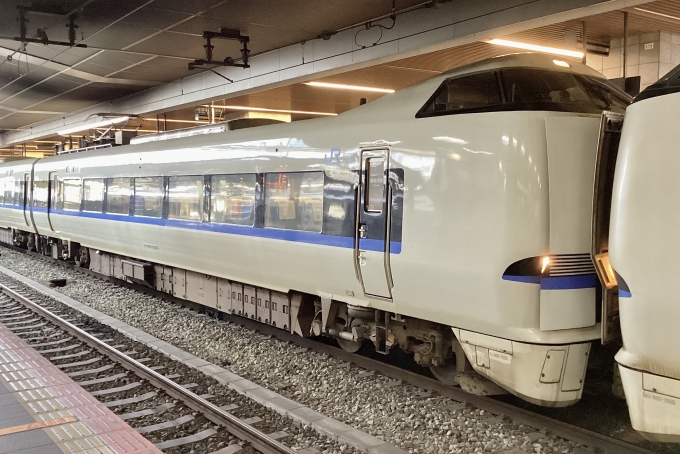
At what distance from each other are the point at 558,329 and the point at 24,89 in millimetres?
16671

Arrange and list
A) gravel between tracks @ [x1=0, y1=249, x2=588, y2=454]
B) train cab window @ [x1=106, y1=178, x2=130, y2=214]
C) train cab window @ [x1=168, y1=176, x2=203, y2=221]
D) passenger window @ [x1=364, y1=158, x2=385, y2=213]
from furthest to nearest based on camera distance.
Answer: train cab window @ [x1=106, y1=178, x2=130, y2=214], train cab window @ [x1=168, y1=176, x2=203, y2=221], passenger window @ [x1=364, y1=158, x2=385, y2=213], gravel between tracks @ [x1=0, y1=249, x2=588, y2=454]

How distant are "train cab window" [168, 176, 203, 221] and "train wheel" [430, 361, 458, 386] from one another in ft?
15.0

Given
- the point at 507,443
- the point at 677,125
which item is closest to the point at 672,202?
the point at 677,125

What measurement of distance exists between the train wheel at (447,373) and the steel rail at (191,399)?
204cm

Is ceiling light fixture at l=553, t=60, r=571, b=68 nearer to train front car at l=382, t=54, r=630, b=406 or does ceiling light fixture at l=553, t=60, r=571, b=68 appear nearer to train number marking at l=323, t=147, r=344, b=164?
train front car at l=382, t=54, r=630, b=406

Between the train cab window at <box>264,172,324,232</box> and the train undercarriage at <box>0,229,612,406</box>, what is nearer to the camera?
the train undercarriage at <box>0,229,612,406</box>

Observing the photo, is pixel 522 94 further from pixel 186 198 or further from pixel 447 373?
pixel 186 198

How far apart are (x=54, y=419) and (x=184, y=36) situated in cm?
740

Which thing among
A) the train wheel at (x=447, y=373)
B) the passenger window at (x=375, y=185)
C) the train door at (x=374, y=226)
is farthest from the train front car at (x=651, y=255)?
the passenger window at (x=375, y=185)

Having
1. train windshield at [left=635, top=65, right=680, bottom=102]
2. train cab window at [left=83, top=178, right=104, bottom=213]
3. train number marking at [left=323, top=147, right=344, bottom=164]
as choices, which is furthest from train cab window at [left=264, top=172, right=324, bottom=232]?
train cab window at [left=83, top=178, right=104, bottom=213]

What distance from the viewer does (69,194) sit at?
47.9 ft

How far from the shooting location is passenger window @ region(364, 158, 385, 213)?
239 inches

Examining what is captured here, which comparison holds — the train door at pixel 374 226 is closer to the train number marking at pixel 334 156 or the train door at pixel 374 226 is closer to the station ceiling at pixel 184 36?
the train number marking at pixel 334 156

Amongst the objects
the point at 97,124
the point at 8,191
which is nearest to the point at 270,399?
the point at 97,124
